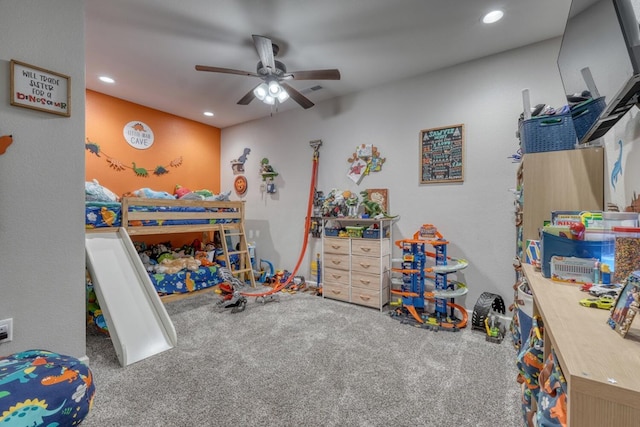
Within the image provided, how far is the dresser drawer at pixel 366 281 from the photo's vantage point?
3078 millimetres

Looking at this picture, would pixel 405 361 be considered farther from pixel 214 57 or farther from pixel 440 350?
pixel 214 57

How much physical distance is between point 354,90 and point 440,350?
3069 millimetres

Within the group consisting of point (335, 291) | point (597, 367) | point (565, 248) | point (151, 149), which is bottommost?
point (335, 291)

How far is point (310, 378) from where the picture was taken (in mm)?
1797

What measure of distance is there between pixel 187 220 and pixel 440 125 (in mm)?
3290

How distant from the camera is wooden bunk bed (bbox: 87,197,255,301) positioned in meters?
3.07

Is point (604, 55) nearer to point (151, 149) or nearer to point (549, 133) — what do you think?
point (549, 133)

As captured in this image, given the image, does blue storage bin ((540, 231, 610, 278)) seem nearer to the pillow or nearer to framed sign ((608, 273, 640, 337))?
framed sign ((608, 273, 640, 337))

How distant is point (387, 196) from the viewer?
3.41 metres

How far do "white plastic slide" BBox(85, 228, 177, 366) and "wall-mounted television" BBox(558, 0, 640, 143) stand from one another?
2.98 m

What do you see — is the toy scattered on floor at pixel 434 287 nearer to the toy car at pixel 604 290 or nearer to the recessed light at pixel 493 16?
the toy car at pixel 604 290

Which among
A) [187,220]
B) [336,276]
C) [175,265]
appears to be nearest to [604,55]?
[336,276]

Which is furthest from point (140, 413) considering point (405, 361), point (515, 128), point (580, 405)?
point (515, 128)

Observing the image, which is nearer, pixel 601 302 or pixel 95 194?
pixel 601 302
